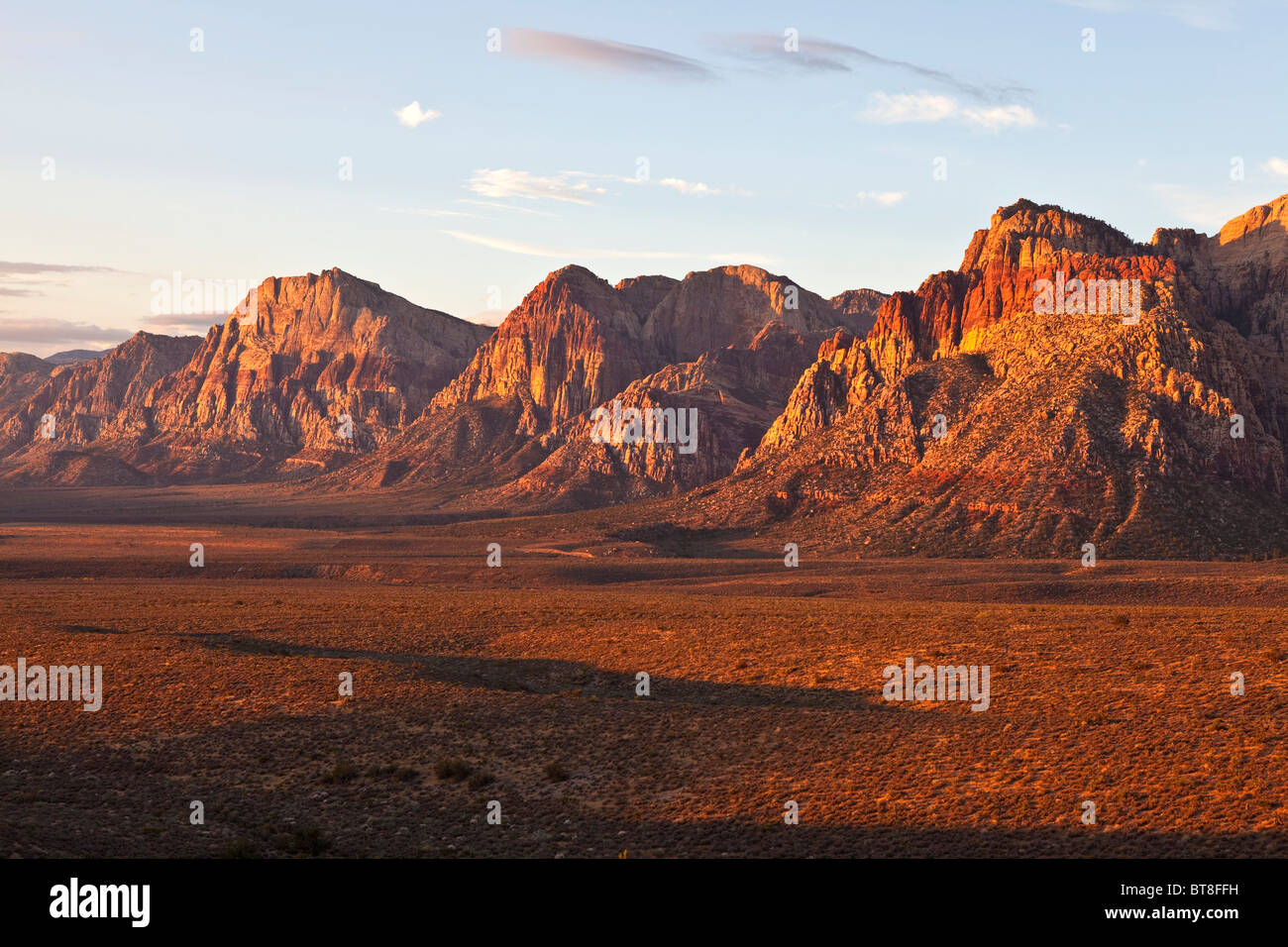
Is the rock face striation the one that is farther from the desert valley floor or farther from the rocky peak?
the desert valley floor

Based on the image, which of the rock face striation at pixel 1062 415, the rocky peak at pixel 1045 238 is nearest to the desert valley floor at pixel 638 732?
Answer: the rock face striation at pixel 1062 415

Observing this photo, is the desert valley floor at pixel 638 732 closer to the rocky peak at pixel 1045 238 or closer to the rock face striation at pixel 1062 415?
the rock face striation at pixel 1062 415

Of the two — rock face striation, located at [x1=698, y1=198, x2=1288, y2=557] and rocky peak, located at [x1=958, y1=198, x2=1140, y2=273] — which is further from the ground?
rocky peak, located at [x1=958, y1=198, x2=1140, y2=273]

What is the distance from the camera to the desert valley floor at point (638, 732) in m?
27.7

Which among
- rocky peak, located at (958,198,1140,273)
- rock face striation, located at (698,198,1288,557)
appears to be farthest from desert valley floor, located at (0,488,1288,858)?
rocky peak, located at (958,198,1140,273)

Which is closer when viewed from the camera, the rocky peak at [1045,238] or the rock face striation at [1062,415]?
the rock face striation at [1062,415]

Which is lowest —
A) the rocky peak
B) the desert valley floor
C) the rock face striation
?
the desert valley floor

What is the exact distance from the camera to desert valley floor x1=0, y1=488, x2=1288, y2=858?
27.7 m

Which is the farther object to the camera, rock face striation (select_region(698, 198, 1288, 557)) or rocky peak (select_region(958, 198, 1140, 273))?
rocky peak (select_region(958, 198, 1140, 273))

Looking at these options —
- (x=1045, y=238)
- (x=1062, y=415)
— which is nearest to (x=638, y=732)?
(x=1062, y=415)
